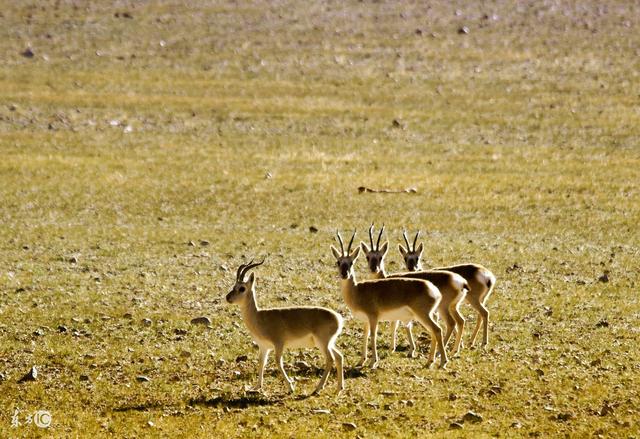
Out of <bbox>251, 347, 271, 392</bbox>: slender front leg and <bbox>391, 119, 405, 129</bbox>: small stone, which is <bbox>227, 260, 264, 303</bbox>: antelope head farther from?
<bbox>391, 119, 405, 129</bbox>: small stone

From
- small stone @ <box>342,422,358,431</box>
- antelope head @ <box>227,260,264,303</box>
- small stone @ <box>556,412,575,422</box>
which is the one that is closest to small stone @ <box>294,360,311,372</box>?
antelope head @ <box>227,260,264,303</box>

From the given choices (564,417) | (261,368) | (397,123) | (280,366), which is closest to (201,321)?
(261,368)

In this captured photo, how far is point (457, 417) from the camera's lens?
12.2m

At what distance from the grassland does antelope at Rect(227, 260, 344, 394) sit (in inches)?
18.5

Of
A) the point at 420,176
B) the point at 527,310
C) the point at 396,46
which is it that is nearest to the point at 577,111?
the point at 420,176

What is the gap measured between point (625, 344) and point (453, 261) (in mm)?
6749

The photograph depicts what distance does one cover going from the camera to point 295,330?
1312cm

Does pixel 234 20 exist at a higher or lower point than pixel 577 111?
higher

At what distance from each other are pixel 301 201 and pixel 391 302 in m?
14.5

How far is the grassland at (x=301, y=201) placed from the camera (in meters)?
13.0

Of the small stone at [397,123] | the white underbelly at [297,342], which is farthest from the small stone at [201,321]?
the small stone at [397,123]

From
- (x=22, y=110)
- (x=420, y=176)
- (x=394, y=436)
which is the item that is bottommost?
(x=394, y=436)

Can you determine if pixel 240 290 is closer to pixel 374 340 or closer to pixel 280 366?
pixel 280 366

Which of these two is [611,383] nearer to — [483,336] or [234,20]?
[483,336]
